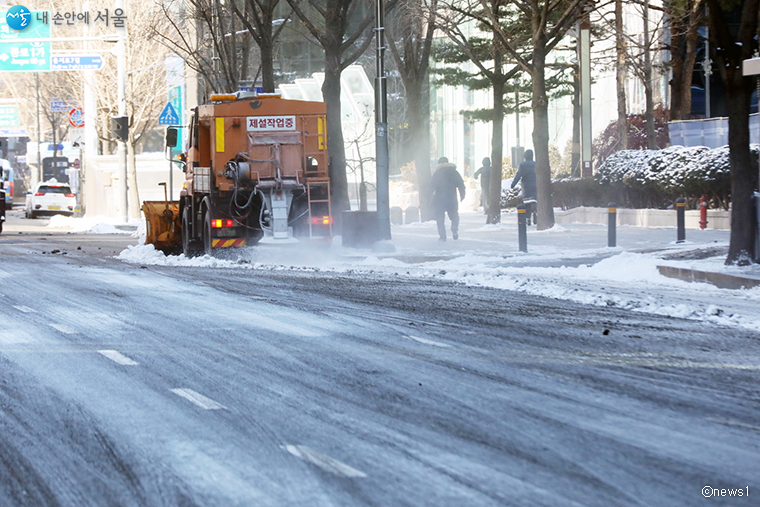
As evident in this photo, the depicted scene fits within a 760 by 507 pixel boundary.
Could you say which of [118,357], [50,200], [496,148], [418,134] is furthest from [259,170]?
[50,200]

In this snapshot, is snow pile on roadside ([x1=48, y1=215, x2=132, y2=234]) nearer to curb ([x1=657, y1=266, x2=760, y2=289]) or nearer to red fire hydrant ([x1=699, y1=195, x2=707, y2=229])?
red fire hydrant ([x1=699, y1=195, x2=707, y2=229])

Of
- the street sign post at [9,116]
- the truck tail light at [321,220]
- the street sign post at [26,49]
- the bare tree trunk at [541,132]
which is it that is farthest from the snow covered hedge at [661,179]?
the street sign post at [9,116]

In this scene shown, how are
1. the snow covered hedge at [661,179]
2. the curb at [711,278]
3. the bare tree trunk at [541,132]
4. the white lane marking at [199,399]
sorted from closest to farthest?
the white lane marking at [199,399] < the curb at [711,278] < the snow covered hedge at [661,179] < the bare tree trunk at [541,132]

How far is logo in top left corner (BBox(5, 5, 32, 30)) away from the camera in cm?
3700

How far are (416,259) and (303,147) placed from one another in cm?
295

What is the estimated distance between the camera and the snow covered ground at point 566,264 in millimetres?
11039

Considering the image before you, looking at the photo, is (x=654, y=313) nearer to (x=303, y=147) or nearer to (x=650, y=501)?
(x=650, y=501)

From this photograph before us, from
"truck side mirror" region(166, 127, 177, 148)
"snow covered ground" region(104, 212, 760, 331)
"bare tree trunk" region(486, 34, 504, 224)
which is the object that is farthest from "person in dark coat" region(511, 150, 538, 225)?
"truck side mirror" region(166, 127, 177, 148)

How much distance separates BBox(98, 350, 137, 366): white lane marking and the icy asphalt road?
0.02 metres

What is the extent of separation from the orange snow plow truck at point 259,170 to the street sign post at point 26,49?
2145 cm

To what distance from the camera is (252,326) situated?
9.34 meters

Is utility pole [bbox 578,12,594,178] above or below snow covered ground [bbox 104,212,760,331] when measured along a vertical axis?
above

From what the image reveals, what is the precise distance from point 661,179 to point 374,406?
19983mm

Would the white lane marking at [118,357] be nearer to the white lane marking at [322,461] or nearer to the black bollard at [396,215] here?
the white lane marking at [322,461]
